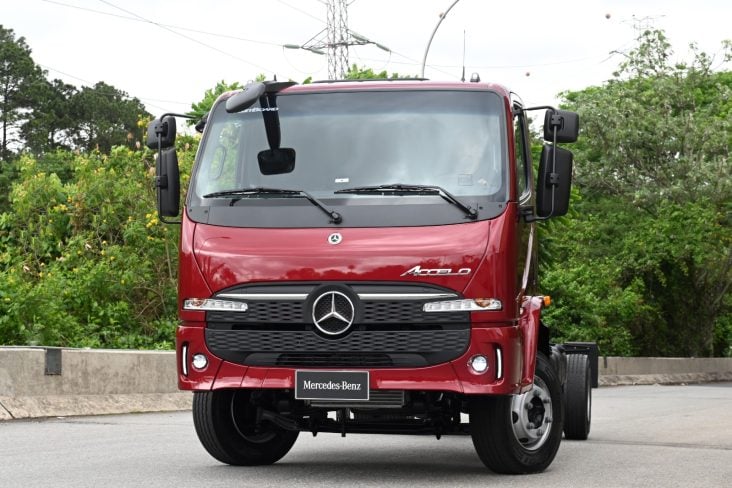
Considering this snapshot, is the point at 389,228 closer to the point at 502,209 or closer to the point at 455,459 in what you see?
the point at 502,209

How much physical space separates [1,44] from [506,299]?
248ft

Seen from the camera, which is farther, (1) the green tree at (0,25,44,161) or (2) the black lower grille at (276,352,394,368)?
(1) the green tree at (0,25,44,161)

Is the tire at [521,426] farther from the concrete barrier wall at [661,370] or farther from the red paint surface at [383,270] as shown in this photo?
the concrete barrier wall at [661,370]

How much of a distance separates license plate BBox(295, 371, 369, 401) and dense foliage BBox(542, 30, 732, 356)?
2958cm

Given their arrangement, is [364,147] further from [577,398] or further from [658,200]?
[658,200]

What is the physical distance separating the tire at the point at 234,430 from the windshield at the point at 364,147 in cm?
143

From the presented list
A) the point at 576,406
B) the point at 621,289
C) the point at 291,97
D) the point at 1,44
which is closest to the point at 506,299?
the point at 291,97

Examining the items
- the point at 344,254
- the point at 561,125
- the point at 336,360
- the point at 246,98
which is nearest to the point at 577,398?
the point at 561,125

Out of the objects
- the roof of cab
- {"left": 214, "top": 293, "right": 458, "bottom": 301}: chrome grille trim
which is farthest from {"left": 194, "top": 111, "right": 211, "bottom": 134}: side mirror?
{"left": 214, "top": 293, "right": 458, "bottom": 301}: chrome grille trim

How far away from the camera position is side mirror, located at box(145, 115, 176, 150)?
9383 millimetres

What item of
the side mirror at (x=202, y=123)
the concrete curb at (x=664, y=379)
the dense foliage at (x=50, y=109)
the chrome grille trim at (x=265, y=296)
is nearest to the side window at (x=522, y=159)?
the chrome grille trim at (x=265, y=296)

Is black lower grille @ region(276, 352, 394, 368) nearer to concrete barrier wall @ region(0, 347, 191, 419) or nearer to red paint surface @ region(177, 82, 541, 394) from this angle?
red paint surface @ region(177, 82, 541, 394)

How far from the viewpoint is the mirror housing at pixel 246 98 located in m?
9.27

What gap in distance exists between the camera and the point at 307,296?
856cm
